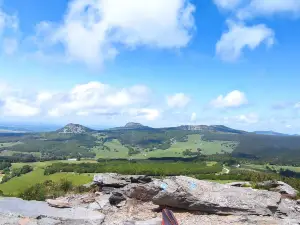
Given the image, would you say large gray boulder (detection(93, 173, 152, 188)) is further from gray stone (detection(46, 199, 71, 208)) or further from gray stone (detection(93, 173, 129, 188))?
gray stone (detection(46, 199, 71, 208))

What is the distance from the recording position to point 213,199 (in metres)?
27.0

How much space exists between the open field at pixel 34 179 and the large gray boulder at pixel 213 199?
11531 cm

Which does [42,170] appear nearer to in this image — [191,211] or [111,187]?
[111,187]

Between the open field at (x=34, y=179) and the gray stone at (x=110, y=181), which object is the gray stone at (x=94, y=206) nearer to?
the gray stone at (x=110, y=181)

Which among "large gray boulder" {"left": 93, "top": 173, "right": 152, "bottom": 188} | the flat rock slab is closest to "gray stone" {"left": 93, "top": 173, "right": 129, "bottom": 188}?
"large gray boulder" {"left": 93, "top": 173, "right": 152, "bottom": 188}

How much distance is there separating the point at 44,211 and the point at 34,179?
156 meters

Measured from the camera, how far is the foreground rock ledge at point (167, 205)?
25.0 meters

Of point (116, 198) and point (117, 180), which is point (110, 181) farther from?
point (116, 198)

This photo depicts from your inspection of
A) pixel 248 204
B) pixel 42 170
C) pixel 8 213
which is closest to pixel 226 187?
pixel 248 204

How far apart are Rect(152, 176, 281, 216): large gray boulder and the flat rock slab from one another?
19.0 ft

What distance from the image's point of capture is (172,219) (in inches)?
680

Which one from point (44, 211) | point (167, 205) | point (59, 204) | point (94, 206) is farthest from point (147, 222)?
point (59, 204)

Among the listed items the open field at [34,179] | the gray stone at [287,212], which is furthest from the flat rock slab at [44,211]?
the open field at [34,179]

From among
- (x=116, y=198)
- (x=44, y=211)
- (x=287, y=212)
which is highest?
(x=116, y=198)
